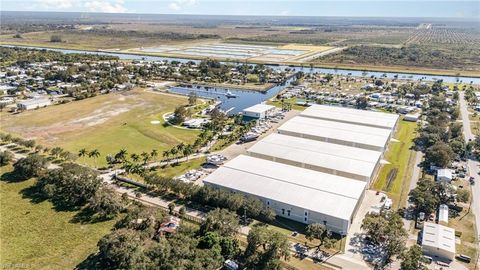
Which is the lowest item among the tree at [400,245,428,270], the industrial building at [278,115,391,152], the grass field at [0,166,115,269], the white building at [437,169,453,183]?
the grass field at [0,166,115,269]

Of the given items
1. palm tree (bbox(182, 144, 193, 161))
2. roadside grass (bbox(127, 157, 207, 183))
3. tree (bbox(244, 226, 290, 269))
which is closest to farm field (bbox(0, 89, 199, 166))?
palm tree (bbox(182, 144, 193, 161))

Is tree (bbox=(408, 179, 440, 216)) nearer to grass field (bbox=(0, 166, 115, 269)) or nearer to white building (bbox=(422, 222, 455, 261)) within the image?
white building (bbox=(422, 222, 455, 261))

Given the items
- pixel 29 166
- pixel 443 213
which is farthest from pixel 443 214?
pixel 29 166

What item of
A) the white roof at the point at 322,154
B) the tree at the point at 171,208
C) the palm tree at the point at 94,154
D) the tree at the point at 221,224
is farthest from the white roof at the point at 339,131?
the palm tree at the point at 94,154

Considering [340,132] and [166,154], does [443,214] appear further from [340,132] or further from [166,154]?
[166,154]

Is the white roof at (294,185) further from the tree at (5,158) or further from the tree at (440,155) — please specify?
the tree at (5,158)

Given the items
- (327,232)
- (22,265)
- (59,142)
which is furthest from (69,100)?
(327,232)

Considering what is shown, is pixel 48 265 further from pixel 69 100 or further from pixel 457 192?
pixel 69 100
